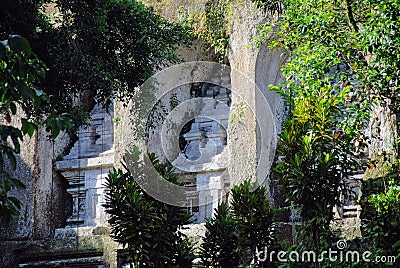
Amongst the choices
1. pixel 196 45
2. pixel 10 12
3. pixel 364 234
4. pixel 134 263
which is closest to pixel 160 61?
pixel 196 45

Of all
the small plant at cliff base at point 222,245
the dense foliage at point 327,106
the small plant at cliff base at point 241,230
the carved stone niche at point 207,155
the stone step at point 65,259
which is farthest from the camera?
the carved stone niche at point 207,155

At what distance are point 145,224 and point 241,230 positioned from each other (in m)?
0.99

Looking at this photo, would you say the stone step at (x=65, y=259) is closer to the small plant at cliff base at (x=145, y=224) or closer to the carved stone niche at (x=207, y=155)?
the carved stone niche at (x=207, y=155)

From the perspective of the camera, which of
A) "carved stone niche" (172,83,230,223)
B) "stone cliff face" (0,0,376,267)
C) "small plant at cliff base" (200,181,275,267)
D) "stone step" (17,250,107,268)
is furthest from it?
"carved stone niche" (172,83,230,223)

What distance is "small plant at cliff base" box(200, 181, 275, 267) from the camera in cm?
702

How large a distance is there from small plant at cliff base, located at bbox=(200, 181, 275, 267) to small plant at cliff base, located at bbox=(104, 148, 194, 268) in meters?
0.29

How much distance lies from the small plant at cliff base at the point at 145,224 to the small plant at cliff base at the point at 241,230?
29 cm

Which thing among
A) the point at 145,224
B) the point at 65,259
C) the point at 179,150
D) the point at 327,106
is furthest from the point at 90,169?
the point at 327,106

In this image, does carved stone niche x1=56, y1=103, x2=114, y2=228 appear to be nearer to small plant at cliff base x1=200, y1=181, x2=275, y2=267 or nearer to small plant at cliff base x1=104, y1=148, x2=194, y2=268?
small plant at cliff base x1=104, y1=148, x2=194, y2=268

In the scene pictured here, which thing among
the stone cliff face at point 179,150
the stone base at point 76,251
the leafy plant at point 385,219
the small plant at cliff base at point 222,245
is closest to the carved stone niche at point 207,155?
the stone cliff face at point 179,150

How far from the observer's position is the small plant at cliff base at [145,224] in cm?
711

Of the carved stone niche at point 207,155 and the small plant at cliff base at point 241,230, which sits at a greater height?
the carved stone niche at point 207,155

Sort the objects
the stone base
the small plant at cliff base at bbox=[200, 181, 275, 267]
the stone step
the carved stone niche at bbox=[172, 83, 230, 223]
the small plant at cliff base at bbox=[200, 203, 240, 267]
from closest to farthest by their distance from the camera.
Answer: the small plant at cliff base at bbox=[200, 181, 275, 267], the small plant at cliff base at bbox=[200, 203, 240, 267], the stone base, the stone step, the carved stone niche at bbox=[172, 83, 230, 223]

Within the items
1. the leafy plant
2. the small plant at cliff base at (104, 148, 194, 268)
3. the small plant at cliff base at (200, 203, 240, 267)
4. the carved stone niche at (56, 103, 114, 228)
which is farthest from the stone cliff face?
the leafy plant
